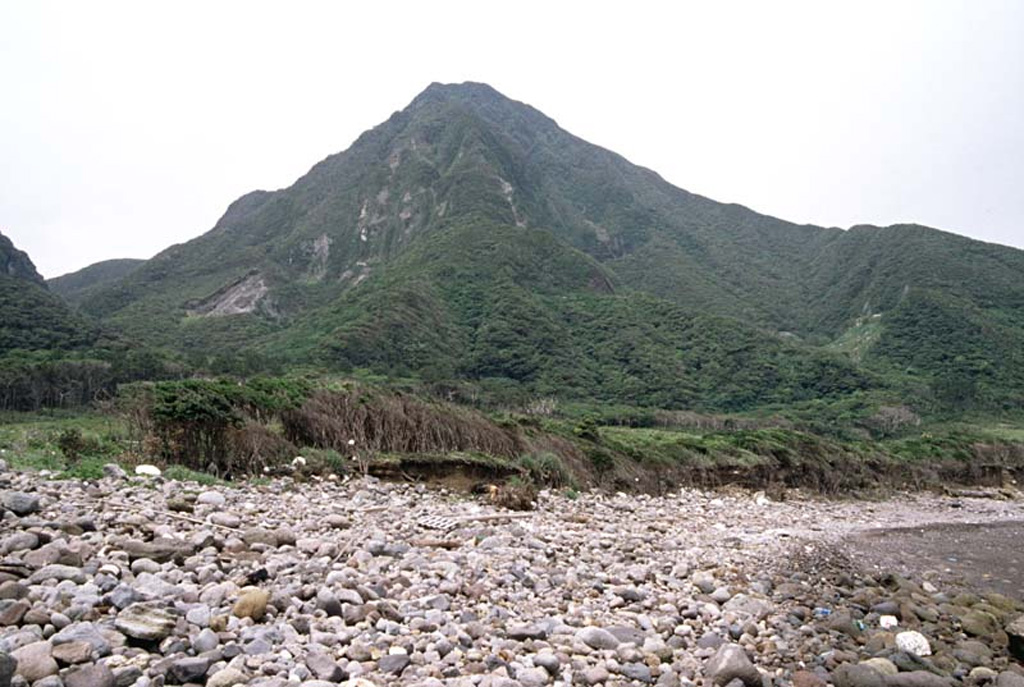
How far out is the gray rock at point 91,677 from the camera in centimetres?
352

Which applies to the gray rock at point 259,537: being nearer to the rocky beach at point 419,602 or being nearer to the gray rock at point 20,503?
the rocky beach at point 419,602

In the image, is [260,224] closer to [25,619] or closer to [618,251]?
[618,251]

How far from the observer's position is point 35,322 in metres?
74.4

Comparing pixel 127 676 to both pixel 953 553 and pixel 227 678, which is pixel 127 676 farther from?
pixel 953 553

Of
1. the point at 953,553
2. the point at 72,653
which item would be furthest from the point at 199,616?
the point at 953,553

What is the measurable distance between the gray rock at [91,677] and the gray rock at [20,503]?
12.2 feet

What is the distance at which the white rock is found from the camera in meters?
6.60

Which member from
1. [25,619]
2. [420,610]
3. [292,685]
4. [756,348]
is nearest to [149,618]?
[25,619]

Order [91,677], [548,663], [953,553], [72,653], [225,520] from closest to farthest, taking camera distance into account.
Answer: [91,677] < [72,653] < [548,663] < [225,520] < [953,553]

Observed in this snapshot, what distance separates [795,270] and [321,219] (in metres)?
134

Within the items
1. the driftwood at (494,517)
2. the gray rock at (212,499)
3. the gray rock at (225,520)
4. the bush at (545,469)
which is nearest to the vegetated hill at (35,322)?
the bush at (545,469)

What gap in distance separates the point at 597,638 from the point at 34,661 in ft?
13.5

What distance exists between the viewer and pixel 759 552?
11312mm

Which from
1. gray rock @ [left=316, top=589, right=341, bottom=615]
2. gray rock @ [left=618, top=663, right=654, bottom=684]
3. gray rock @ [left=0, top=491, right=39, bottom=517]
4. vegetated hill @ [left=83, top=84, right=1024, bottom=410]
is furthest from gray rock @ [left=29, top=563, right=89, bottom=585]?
vegetated hill @ [left=83, top=84, right=1024, bottom=410]
